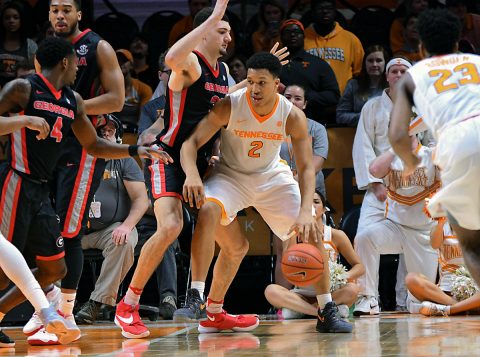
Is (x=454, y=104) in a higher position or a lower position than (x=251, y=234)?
higher

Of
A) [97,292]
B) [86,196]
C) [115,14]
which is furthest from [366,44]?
[86,196]

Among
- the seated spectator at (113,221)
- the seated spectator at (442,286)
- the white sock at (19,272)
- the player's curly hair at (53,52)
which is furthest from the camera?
the seated spectator at (113,221)

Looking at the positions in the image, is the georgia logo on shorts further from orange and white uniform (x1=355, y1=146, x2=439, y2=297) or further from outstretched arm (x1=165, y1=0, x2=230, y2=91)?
orange and white uniform (x1=355, y1=146, x2=439, y2=297)

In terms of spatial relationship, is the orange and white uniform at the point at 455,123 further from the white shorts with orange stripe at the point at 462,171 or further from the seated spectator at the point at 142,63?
the seated spectator at the point at 142,63

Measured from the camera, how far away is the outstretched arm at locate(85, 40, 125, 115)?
20.5 feet

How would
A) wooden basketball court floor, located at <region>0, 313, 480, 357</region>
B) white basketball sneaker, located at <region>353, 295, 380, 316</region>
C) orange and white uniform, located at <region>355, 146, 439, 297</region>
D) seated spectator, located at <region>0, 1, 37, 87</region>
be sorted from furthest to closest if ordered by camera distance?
seated spectator, located at <region>0, 1, 37, 87</region> < orange and white uniform, located at <region>355, 146, 439, 297</region> < white basketball sneaker, located at <region>353, 295, 380, 316</region> < wooden basketball court floor, located at <region>0, 313, 480, 357</region>

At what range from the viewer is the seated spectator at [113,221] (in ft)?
26.4

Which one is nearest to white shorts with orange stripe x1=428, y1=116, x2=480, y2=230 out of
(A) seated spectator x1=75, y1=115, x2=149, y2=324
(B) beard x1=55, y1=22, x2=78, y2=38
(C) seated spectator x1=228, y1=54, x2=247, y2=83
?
(B) beard x1=55, y1=22, x2=78, y2=38

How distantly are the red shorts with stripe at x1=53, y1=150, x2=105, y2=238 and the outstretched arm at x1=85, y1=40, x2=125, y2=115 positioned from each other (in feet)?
1.16

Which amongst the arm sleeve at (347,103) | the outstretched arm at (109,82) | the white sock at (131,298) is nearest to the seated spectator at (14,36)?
the arm sleeve at (347,103)

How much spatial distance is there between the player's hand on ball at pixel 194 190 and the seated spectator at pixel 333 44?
4.52 metres

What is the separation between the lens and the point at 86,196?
20.8 feet

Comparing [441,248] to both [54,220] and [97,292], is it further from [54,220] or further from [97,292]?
[54,220]

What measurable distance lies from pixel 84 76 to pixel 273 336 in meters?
2.15
